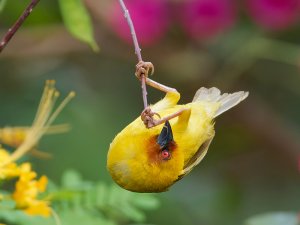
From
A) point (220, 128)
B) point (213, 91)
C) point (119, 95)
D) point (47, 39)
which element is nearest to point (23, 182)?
point (213, 91)

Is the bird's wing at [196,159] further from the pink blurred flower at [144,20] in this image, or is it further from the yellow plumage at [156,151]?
the pink blurred flower at [144,20]

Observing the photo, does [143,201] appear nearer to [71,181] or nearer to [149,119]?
[71,181]

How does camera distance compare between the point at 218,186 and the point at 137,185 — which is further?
the point at 218,186

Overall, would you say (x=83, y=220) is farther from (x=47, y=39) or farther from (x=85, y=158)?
(x=47, y=39)

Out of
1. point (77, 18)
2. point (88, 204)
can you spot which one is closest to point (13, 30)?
point (77, 18)

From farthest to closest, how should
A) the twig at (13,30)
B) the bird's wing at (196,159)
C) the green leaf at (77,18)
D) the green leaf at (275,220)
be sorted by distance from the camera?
the green leaf at (275,220) < the bird's wing at (196,159) < the green leaf at (77,18) < the twig at (13,30)

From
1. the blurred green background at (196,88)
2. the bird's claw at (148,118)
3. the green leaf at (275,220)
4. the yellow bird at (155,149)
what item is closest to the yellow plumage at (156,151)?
the yellow bird at (155,149)

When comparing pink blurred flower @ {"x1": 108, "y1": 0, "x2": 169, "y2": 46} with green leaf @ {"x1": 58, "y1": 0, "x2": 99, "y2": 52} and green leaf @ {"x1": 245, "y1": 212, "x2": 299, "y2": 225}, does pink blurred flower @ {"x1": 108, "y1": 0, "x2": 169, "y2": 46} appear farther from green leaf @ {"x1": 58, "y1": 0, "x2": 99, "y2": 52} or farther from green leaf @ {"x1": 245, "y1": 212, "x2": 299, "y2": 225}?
green leaf @ {"x1": 58, "y1": 0, "x2": 99, "y2": 52}
